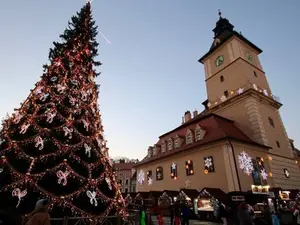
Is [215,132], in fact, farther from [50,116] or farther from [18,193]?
[18,193]

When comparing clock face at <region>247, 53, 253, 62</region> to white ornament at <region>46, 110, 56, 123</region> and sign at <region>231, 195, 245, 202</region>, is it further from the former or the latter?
white ornament at <region>46, 110, 56, 123</region>

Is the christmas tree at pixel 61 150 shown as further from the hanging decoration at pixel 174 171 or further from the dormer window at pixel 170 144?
the dormer window at pixel 170 144

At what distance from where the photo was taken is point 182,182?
22141 mm

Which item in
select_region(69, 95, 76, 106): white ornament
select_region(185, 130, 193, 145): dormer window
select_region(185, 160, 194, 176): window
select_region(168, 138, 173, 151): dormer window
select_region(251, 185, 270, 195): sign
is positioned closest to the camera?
select_region(69, 95, 76, 106): white ornament

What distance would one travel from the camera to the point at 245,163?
18.9m

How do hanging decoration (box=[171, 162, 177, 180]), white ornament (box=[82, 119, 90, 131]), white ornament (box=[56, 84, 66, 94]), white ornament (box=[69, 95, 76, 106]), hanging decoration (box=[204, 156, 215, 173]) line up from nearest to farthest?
white ornament (box=[82, 119, 90, 131]) < white ornament (box=[69, 95, 76, 106]) < white ornament (box=[56, 84, 66, 94]) < hanging decoration (box=[204, 156, 215, 173]) < hanging decoration (box=[171, 162, 177, 180])

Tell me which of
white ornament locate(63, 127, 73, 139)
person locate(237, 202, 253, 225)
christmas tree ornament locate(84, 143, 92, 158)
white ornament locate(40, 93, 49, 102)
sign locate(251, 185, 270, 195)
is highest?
white ornament locate(40, 93, 49, 102)

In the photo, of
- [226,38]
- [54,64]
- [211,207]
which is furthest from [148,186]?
[226,38]

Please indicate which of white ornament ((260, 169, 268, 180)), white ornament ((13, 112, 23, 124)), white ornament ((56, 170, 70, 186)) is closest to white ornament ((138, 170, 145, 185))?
white ornament ((260, 169, 268, 180))

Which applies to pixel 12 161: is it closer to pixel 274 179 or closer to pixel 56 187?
pixel 56 187

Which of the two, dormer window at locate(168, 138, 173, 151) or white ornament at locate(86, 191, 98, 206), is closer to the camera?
white ornament at locate(86, 191, 98, 206)

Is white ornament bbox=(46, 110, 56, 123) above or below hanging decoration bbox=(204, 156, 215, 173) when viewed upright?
below

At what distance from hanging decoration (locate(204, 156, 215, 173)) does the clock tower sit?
21.6ft

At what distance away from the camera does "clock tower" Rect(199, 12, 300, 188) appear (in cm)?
2234
